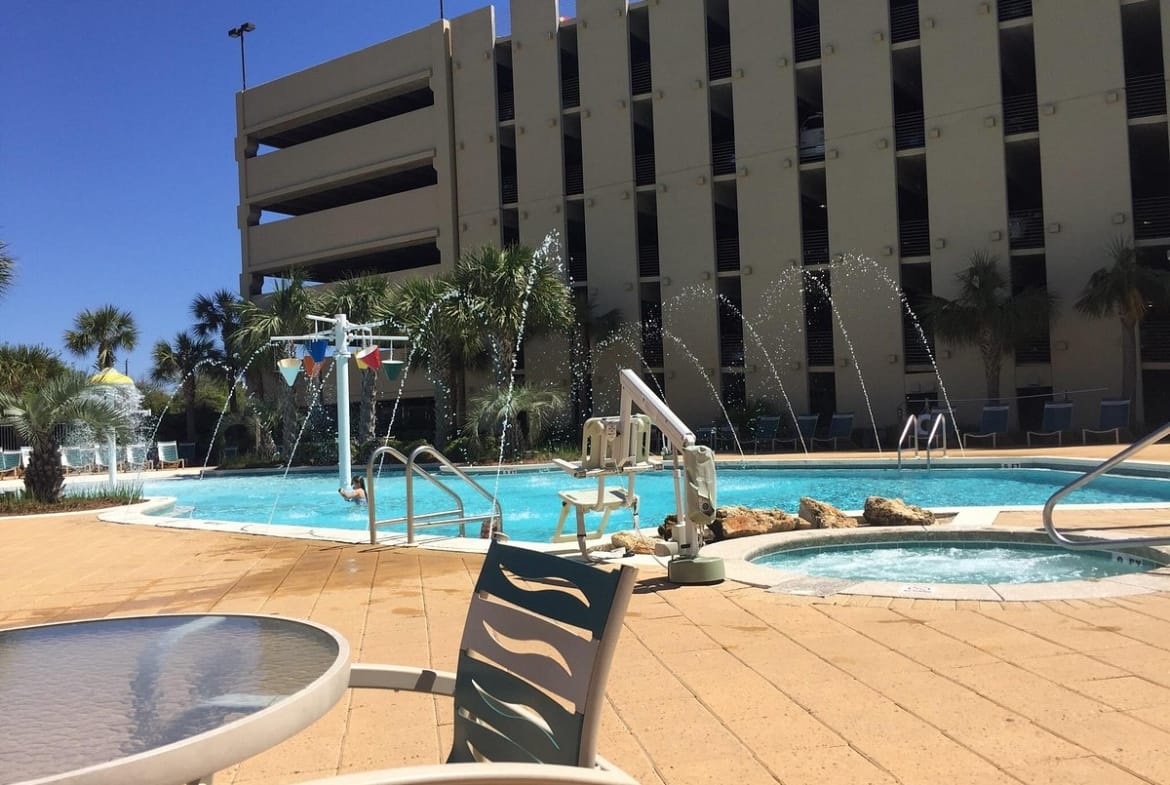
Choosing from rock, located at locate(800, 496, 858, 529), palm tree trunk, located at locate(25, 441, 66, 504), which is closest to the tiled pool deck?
rock, located at locate(800, 496, 858, 529)

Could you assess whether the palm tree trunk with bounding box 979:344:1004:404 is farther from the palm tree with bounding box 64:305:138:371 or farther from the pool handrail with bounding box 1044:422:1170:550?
the palm tree with bounding box 64:305:138:371

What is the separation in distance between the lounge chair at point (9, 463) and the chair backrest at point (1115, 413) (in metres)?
28.2

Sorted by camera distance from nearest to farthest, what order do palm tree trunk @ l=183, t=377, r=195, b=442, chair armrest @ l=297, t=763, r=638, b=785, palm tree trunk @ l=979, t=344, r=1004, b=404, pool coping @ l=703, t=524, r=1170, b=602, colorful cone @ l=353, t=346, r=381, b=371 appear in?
chair armrest @ l=297, t=763, r=638, b=785
pool coping @ l=703, t=524, r=1170, b=602
colorful cone @ l=353, t=346, r=381, b=371
palm tree trunk @ l=979, t=344, r=1004, b=404
palm tree trunk @ l=183, t=377, r=195, b=442

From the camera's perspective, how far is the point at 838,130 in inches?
904

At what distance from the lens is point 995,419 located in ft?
63.2

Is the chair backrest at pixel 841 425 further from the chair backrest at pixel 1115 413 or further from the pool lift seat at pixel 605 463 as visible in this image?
the pool lift seat at pixel 605 463

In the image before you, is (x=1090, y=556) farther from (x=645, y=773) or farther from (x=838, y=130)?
(x=838, y=130)

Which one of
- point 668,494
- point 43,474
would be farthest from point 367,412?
point 668,494

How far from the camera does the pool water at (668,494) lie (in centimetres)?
1241

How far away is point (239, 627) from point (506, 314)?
67.0ft

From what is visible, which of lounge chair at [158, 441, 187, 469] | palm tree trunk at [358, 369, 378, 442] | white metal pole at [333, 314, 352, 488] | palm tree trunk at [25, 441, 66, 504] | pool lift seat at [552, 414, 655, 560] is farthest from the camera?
lounge chair at [158, 441, 187, 469]

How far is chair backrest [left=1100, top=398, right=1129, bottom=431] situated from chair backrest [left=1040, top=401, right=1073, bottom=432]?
62cm

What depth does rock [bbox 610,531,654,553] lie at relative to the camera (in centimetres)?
748

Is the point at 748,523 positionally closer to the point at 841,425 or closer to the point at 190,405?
the point at 841,425
